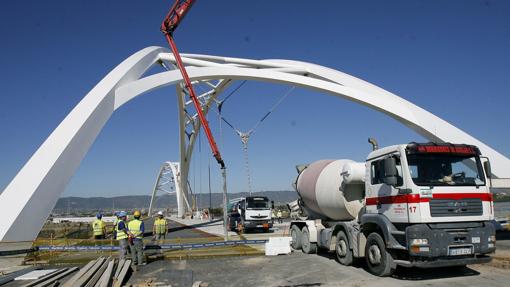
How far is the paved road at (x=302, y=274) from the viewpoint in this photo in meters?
9.15

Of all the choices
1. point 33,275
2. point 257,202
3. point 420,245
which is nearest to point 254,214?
point 257,202

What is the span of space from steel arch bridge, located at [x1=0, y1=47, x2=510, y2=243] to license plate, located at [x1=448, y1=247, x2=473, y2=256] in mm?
12999

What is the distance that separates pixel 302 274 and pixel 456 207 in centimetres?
413

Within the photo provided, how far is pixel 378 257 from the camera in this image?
975cm

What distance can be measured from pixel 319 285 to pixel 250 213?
659 inches

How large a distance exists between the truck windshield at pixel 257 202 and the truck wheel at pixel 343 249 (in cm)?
1444

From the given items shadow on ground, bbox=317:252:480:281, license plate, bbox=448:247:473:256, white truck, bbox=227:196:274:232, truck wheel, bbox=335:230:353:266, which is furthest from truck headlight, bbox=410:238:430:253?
white truck, bbox=227:196:274:232

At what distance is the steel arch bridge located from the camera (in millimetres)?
15875

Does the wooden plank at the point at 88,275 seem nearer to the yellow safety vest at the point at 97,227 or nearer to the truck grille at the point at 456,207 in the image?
the yellow safety vest at the point at 97,227

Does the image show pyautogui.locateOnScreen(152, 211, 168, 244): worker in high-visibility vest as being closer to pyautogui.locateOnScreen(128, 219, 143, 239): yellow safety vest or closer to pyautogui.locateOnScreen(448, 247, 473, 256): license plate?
pyautogui.locateOnScreen(128, 219, 143, 239): yellow safety vest

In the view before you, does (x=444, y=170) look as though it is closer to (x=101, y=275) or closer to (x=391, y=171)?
(x=391, y=171)

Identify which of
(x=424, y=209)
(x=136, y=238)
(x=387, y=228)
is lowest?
(x=136, y=238)

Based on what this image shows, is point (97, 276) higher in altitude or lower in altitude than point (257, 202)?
lower

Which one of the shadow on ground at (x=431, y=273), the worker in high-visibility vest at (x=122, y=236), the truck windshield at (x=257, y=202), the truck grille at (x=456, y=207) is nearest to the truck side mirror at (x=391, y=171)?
the truck grille at (x=456, y=207)
